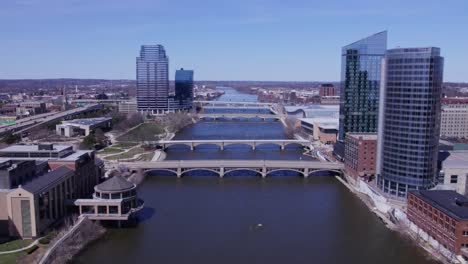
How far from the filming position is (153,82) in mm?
102312

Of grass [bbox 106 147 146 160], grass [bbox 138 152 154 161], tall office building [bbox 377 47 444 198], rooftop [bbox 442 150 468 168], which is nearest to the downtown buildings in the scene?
grass [bbox 106 147 146 160]

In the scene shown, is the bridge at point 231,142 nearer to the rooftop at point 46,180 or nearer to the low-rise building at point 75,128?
the low-rise building at point 75,128

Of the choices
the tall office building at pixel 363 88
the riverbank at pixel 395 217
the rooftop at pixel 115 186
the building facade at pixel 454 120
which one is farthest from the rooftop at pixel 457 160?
the building facade at pixel 454 120

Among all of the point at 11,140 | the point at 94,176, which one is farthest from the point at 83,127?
the point at 94,176

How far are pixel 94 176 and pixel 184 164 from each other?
405 inches

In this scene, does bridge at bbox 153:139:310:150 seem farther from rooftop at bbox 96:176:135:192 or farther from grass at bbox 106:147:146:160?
rooftop at bbox 96:176:135:192

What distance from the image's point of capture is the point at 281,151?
60.6 meters

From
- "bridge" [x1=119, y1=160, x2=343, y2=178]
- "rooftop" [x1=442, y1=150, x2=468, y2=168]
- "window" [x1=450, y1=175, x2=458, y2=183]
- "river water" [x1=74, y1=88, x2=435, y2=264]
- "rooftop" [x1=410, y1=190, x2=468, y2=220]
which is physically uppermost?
"rooftop" [x1=442, y1=150, x2=468, y2=168]

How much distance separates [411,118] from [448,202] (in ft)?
29.4

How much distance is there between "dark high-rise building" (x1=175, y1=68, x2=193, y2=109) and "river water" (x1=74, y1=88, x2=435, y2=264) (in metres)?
69.0

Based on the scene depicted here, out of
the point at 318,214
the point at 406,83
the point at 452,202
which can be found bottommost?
the point at 318,214

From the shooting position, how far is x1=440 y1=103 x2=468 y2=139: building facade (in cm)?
6309

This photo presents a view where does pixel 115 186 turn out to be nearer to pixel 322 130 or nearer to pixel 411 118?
pixel 411 118

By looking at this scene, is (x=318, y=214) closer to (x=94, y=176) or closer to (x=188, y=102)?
(x=94, y=176)
